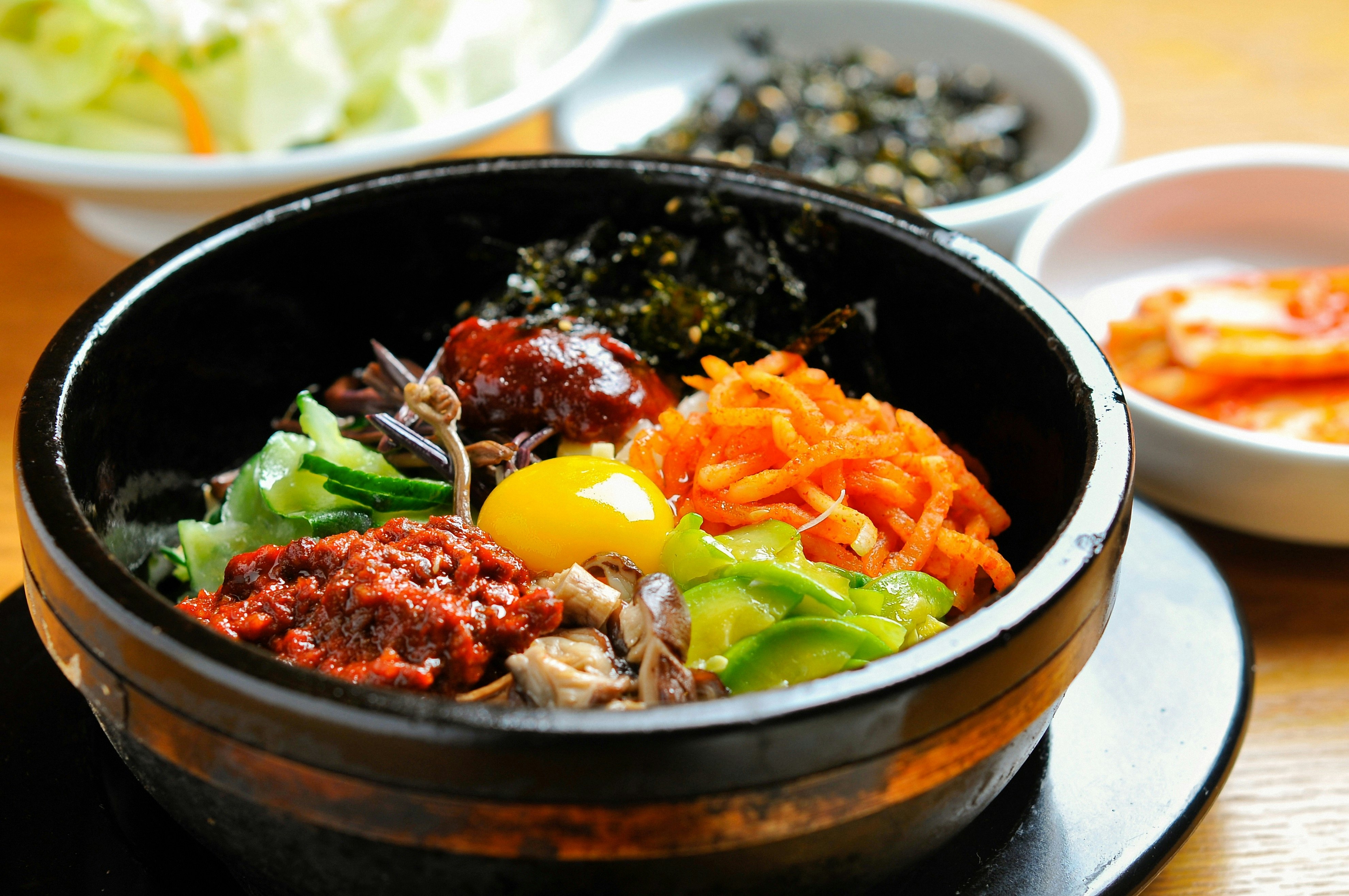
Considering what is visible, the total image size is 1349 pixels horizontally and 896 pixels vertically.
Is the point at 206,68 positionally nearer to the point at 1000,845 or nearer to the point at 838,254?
the point at 838,254

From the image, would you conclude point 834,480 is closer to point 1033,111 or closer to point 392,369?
point 392,369

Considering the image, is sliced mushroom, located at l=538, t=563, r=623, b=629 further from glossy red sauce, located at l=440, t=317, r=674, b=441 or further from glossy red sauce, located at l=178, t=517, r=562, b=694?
glossy red sauce, located at l=440, t=317, r=674, b=441

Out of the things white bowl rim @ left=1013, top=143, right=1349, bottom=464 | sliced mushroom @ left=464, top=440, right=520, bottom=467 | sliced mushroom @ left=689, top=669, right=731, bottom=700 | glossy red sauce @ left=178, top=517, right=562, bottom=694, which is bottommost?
white bowl rim @ left=1013, top=143, right=1349, bottom=464

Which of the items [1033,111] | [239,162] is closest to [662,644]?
[239,162]

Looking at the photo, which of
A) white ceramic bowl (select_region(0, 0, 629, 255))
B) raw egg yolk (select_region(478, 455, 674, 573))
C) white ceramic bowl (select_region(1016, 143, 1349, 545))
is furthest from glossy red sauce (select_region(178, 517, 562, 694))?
white ceramic bowl (select_region(1016, 143, 1349, 545))

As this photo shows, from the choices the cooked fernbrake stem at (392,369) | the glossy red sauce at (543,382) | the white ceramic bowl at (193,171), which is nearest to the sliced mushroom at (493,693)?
the glossy red sauce at (543,382)

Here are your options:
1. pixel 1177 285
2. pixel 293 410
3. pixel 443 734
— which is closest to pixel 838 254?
pixel 293 410

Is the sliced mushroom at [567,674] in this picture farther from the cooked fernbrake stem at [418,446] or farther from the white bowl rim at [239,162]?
the white bowl rim at [239,162]
